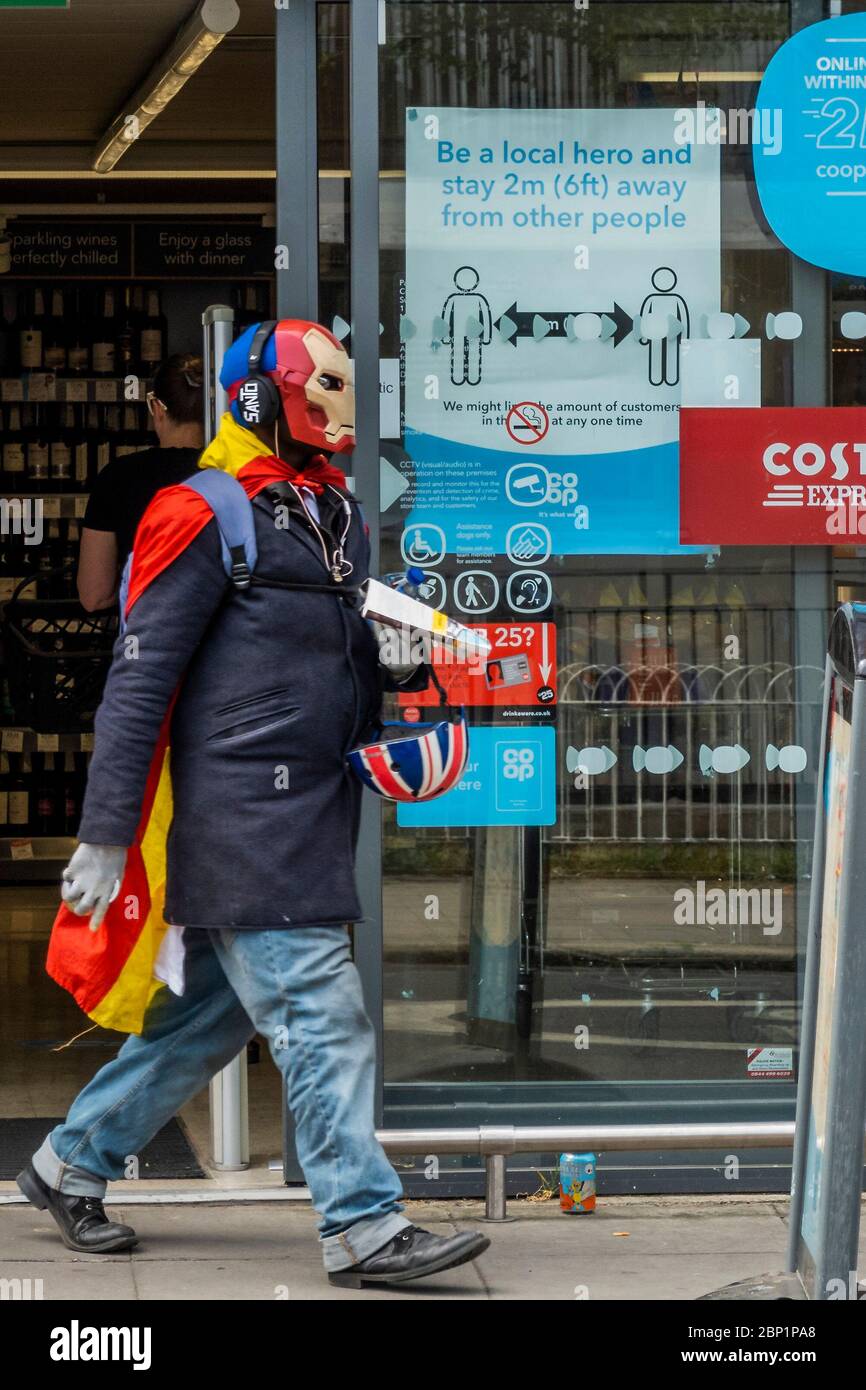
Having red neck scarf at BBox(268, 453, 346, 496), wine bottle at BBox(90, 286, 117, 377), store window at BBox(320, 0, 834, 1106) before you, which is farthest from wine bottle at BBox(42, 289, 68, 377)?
red neck scarf at BBox(268, 453, 346, 496)

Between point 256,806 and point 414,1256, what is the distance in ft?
3.03

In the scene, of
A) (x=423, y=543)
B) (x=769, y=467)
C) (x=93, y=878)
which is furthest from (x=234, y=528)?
(x=769, y=467)

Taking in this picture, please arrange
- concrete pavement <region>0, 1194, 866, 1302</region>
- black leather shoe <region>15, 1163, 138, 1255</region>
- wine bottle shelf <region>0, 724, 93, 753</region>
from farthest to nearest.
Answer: wine bottle shelf <region>0, 724, 93, 753</region>, black leather shoe <region>15, 1163, 138, 1255</region>, concrete pavement <region>0, 1194, 866, 1302</region>

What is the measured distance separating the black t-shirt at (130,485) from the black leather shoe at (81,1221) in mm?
2159

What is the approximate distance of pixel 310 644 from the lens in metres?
3.93

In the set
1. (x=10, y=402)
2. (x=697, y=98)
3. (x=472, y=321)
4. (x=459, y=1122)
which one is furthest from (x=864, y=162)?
(x=10, y=402)

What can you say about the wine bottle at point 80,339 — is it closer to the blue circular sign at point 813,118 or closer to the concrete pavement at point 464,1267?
the blue circular sign at point 813,118

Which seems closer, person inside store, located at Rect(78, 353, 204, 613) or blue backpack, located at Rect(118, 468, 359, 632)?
blue backpack, located at Rect(118, 468, 359, 632)

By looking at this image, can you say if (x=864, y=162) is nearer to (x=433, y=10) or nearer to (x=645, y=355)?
(x=645, y=355)

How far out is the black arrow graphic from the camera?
487 centimetres

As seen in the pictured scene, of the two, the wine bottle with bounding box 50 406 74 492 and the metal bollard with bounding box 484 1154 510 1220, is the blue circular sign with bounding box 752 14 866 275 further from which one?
the wine bottle with bounding box 50 406 74 492

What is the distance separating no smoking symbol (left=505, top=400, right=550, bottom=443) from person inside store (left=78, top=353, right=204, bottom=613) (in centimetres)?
117

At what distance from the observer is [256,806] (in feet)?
12.7
